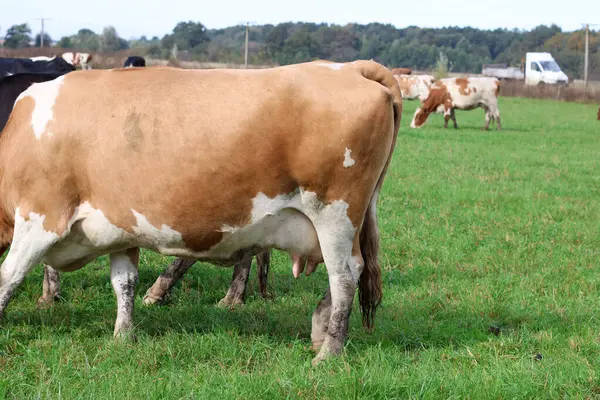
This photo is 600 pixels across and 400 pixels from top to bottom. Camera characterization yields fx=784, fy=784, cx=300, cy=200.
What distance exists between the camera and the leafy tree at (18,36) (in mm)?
80375

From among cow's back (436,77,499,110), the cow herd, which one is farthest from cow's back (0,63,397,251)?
cow's back (436,77,499,110)

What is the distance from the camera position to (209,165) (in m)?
4.86

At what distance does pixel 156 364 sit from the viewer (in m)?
4.84

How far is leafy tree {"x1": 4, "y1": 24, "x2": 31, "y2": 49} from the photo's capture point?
80375 mm

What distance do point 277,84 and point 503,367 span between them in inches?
87.0

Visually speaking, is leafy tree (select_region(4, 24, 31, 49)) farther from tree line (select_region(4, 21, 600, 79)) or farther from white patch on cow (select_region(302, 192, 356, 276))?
white patch on cow (select_region(302, 192, 356, 276))

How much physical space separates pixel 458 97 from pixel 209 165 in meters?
22.6

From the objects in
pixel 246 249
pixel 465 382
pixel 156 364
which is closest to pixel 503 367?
pixel 465 382

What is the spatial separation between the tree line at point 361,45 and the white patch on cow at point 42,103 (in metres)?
56.5

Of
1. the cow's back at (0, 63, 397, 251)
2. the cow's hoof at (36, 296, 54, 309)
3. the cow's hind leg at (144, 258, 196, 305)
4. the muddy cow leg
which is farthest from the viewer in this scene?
the muddy cow leg

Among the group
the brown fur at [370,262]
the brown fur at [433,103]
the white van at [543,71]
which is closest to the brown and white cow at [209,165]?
the brown fur at [370,262]

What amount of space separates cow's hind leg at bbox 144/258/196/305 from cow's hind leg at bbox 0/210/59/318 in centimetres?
145

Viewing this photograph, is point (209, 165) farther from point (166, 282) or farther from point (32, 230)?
point (166, 282)

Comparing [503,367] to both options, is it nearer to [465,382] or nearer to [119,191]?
[465,382]
